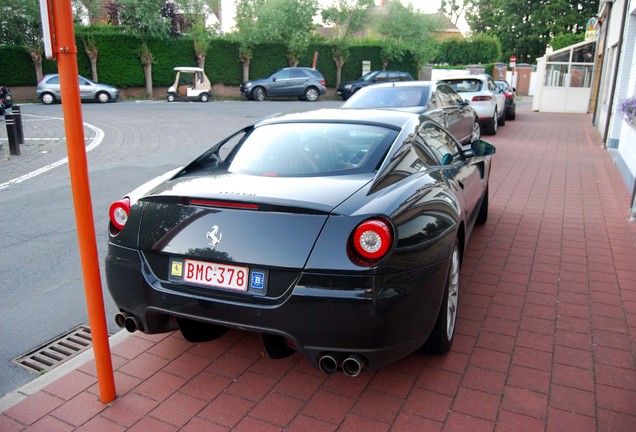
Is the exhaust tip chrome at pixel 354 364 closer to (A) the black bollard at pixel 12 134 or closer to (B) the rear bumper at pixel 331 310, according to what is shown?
(B) the rear bumper at pixel 331 310

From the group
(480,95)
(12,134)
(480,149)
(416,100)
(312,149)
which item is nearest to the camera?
(312,149)

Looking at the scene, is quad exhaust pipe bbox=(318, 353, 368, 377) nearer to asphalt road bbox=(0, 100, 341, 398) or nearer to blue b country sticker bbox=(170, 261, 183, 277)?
blue b country sticker bbox=(170, 261, 183, 277)

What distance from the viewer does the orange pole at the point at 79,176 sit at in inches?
A: 98.7

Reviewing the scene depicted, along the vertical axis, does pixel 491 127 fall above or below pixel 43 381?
above

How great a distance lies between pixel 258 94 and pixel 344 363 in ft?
87.5

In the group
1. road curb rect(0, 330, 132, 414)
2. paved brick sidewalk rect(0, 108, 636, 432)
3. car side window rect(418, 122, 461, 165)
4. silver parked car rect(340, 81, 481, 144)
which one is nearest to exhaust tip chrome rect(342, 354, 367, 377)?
paved brick sidewalk rect(0, 108, 636, 432)

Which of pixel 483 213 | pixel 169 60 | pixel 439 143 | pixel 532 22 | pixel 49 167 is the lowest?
pixel 49 167

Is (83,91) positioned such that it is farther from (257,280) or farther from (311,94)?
(257,280)

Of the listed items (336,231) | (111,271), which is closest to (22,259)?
(111,271)

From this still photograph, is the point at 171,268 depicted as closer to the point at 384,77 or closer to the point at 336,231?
the point at 336,231

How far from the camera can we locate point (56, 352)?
3561 mm

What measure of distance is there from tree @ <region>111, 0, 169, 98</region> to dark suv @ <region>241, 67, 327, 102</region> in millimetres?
5287

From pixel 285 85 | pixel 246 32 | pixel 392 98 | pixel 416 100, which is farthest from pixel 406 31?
pixel 416 100

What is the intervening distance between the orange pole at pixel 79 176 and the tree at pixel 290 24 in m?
30.9
